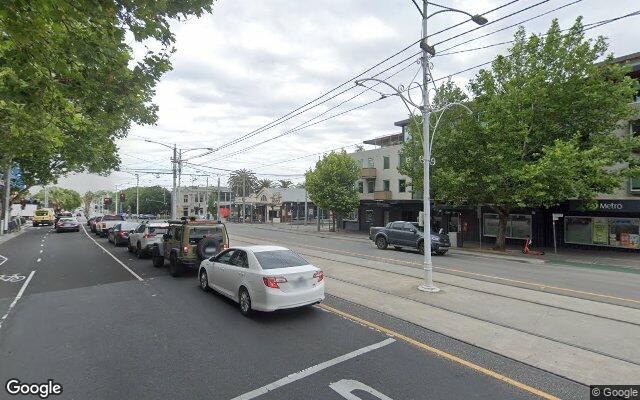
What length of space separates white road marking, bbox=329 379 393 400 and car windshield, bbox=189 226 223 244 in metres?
8.20

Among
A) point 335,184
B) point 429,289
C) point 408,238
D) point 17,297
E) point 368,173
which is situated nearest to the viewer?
point 17,297

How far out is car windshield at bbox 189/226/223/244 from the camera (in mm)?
12094

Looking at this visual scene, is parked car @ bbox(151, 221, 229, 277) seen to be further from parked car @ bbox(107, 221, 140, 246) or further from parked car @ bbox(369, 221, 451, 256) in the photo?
parked car @ bbox(369, 221, 451, 256)

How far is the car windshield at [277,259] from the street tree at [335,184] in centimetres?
3121

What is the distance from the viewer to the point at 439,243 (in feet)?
71.0

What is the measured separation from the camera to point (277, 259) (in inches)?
324

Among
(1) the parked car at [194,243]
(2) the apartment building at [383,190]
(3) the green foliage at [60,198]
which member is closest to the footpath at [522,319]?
(1) the parked car at [194,243]

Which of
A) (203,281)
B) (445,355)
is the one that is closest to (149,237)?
(203,281)

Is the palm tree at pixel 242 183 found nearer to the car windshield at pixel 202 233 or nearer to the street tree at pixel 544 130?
the street tree at pixel 544 130

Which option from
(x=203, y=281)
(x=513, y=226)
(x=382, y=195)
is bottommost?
(x=203, y=281)

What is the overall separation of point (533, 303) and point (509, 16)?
7628 millimetres

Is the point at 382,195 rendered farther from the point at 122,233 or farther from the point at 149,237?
the point at 149,237

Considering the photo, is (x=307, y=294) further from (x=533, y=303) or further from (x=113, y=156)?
(x=113, y=156)

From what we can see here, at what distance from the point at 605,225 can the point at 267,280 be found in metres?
25.9
